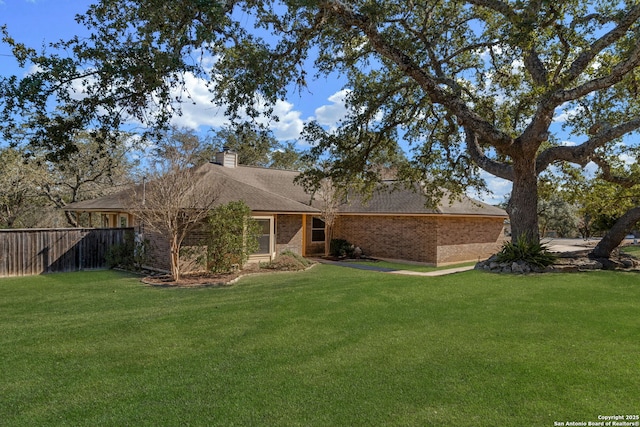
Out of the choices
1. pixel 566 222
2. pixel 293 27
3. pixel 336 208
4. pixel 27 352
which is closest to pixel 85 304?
pixel 27 352

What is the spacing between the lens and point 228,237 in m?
12.7

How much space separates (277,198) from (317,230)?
4228 millimetres

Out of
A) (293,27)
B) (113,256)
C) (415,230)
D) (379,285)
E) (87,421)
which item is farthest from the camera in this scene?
(415,230)

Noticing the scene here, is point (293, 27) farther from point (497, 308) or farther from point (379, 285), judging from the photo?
point (497, 308)

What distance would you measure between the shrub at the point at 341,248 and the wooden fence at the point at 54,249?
9379 mm

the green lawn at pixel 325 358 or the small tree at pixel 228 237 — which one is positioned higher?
the small tree at pixel 228 237

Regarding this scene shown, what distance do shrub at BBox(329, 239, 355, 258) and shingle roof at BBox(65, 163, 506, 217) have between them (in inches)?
61.2

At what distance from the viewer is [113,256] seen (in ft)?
47.8

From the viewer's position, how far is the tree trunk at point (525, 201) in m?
12.2

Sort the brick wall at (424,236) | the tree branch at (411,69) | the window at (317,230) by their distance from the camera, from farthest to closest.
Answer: the window at (317,230)
the brick wall at (424,236)
the tree branch at (411,69)

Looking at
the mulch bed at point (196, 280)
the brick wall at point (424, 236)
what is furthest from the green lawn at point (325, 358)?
the brick wall at point (424, 236)

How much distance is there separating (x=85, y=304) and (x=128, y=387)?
5049 mm

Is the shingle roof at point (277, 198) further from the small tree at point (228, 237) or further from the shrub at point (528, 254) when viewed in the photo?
the shrub at point (528, 254)

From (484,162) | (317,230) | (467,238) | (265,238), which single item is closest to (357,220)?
(317,230)
